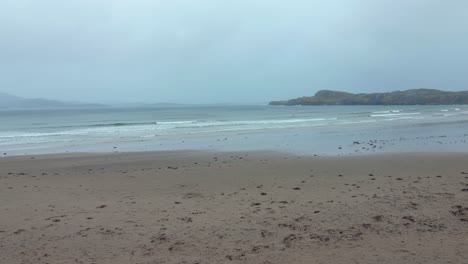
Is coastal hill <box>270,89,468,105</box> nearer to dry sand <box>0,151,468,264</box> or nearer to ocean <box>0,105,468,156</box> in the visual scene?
ocean <box>0,105,468,156</box>

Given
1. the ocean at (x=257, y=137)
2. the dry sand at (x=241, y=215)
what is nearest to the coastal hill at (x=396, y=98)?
the ocean at (x=257, y=137)

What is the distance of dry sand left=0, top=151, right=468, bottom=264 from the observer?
5168 millimetres

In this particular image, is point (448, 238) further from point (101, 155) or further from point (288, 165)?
point (101, 155)

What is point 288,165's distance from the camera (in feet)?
43.8

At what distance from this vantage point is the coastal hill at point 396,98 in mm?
135875

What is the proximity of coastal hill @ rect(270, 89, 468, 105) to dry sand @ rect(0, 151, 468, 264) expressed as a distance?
459 feet

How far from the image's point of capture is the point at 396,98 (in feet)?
496

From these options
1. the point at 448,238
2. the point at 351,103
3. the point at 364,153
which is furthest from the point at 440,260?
the point at 351,103

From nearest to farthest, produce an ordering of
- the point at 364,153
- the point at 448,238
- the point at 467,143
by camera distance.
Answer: the point at 448,238
the point at 364,153
the point at 467,143

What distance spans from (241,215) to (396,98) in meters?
158

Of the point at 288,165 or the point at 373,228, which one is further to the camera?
the point at 288,165

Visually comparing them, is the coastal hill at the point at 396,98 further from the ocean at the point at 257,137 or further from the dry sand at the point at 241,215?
the dry sand at the point at 241,215

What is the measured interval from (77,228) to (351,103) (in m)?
170

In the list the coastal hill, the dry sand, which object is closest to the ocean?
the dry sand
